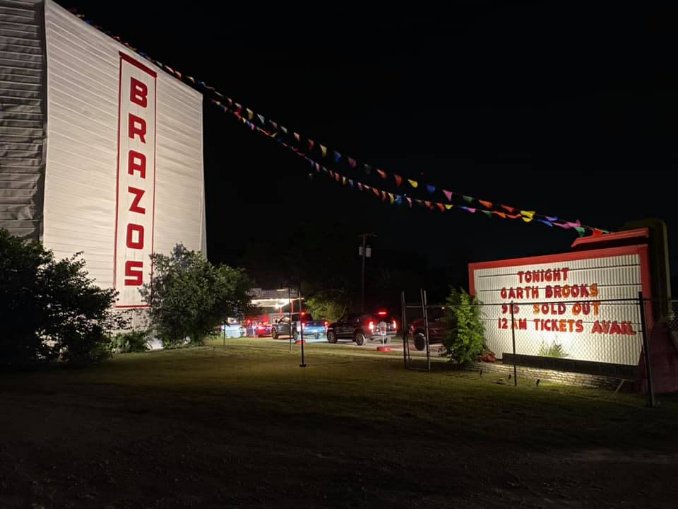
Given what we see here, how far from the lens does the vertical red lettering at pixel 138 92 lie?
23519 mm

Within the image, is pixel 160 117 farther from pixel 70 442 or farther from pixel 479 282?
pixel 70 442

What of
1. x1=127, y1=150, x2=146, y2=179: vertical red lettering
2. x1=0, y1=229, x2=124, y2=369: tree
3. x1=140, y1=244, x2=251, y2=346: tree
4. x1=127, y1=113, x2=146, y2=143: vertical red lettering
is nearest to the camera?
x1=0, y1=229, x2=124, y2=369: tree

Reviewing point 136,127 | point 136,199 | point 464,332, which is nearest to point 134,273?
point 136,199

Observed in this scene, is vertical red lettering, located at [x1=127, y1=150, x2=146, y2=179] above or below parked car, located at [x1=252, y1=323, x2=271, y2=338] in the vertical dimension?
above

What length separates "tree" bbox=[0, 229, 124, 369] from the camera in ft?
51.0

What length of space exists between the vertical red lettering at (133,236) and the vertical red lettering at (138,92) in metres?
4.94

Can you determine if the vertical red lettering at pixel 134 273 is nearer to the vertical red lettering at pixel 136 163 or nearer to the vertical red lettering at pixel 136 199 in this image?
the vertical red lettering at pixel 136 199

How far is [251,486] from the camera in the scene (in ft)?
17.1

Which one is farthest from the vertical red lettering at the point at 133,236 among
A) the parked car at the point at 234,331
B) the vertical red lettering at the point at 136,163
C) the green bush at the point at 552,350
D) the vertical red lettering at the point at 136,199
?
the green bush at the point at 552,350

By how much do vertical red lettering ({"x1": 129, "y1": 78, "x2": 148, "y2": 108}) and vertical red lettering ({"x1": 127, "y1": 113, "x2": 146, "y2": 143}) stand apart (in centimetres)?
63

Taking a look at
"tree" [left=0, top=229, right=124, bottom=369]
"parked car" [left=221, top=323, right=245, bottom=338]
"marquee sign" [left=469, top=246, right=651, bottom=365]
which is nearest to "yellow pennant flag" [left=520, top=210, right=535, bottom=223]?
"marquee sign" [left=469, top=246, right=651, bottom=365]

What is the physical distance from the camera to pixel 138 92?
23844 millimetres

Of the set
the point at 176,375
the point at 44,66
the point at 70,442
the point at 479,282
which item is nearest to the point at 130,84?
the point at 44,66

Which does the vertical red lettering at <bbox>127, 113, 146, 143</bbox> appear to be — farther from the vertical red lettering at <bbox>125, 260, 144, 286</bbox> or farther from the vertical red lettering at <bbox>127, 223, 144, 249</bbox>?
the vertical red lettering at <bbox>125, 260, 144, 286</bbox>
